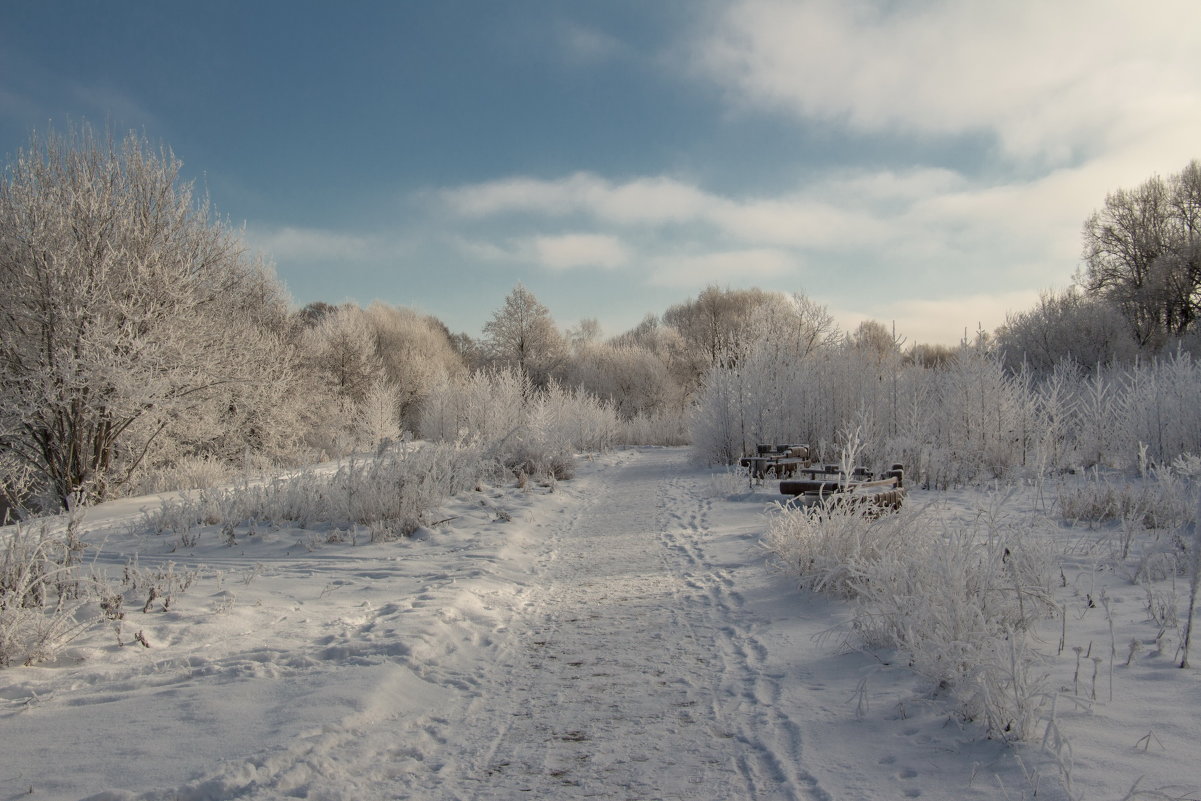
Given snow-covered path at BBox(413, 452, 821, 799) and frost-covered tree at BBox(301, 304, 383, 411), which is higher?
frost-covered tree at BBox(301, 304, 383, 411)

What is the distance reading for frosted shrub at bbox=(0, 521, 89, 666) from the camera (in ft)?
12.7

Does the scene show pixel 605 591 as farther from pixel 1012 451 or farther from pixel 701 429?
pixel 701 429

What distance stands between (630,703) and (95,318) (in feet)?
39.6

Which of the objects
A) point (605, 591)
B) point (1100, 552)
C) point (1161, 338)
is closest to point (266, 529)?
point (605, 591)

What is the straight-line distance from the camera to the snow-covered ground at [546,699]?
109 inches

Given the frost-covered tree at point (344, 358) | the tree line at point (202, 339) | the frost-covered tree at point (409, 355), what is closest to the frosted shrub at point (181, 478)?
the tree line at point (202, 339)

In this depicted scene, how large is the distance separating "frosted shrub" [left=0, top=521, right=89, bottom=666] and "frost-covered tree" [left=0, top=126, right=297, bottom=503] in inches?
237

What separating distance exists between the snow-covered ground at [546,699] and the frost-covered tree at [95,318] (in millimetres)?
6630

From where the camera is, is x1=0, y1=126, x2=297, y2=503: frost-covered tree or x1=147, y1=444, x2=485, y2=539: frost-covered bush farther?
x1=0, y1=126, x2=297, y2=503: frost-covered tree

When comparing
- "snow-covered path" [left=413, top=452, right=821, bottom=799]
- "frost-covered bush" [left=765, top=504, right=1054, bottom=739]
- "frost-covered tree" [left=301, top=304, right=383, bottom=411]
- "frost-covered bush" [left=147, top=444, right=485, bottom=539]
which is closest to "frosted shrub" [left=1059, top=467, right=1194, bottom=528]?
"frost-covered bush" [left=765, top=504, right=1054, bottom=739]

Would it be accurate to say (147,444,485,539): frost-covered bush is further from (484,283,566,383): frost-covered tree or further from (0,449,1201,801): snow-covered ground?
(484,283,566,383): frost-covered tree

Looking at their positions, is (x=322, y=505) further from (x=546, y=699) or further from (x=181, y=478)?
(x=181, y=478)

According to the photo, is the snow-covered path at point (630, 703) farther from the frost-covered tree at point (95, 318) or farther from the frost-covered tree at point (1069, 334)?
the frost-covered tree at point (1069, 334)

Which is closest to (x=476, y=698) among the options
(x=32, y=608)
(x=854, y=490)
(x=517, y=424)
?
(x=32, y=608)
